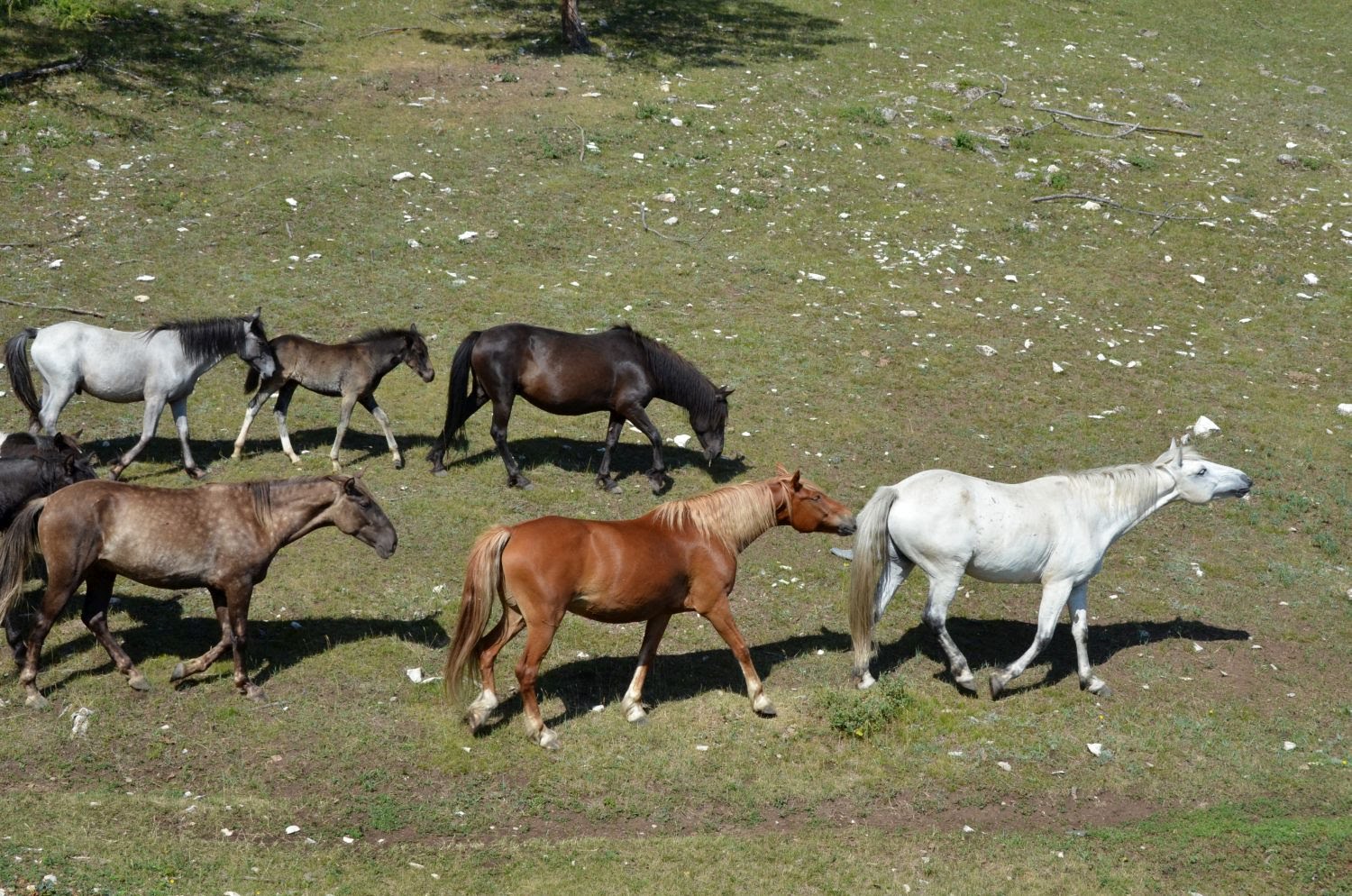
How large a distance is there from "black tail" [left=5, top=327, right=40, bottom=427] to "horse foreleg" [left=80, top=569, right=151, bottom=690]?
4.10 meters

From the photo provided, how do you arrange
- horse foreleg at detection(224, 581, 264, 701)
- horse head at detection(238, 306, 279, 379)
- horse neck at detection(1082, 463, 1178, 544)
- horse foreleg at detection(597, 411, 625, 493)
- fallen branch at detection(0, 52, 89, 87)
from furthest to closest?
fallen branch at detection(0, 52, 89, 87) → horse foreleg at detection(597, 411, 625, 493) → horse head at detection(238, 306, 279, 379) → horse neck at detection(1082, 463, 1178, 544) → horse foreleg at detection(224, 581, 264, 701)

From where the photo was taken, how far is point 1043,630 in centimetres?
1013

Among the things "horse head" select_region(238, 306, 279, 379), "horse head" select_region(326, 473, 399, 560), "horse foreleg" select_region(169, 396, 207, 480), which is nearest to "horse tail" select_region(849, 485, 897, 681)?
"horse head" select_region(326, 473, 399, 560)

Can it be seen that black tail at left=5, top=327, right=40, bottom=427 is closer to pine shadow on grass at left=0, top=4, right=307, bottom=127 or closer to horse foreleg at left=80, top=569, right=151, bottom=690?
horse foreleg at left=80, top=569, right=151, bottom=690

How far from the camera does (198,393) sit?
15180mm

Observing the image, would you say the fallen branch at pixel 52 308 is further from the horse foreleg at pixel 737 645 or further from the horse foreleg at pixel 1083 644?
the horse foreleg at pixel 1083 644

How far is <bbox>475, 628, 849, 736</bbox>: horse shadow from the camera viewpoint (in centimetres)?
950

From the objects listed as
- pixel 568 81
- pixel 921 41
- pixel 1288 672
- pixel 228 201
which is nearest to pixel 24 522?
pixel 1288 672

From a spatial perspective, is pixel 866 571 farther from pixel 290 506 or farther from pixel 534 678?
pixel 290 506

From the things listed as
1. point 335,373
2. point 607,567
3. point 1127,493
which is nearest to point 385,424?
point 335,373

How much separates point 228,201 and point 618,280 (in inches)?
263

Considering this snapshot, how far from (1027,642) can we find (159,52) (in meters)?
21.1

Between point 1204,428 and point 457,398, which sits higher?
point 457,398

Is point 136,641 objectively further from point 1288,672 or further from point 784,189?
point 784,189
